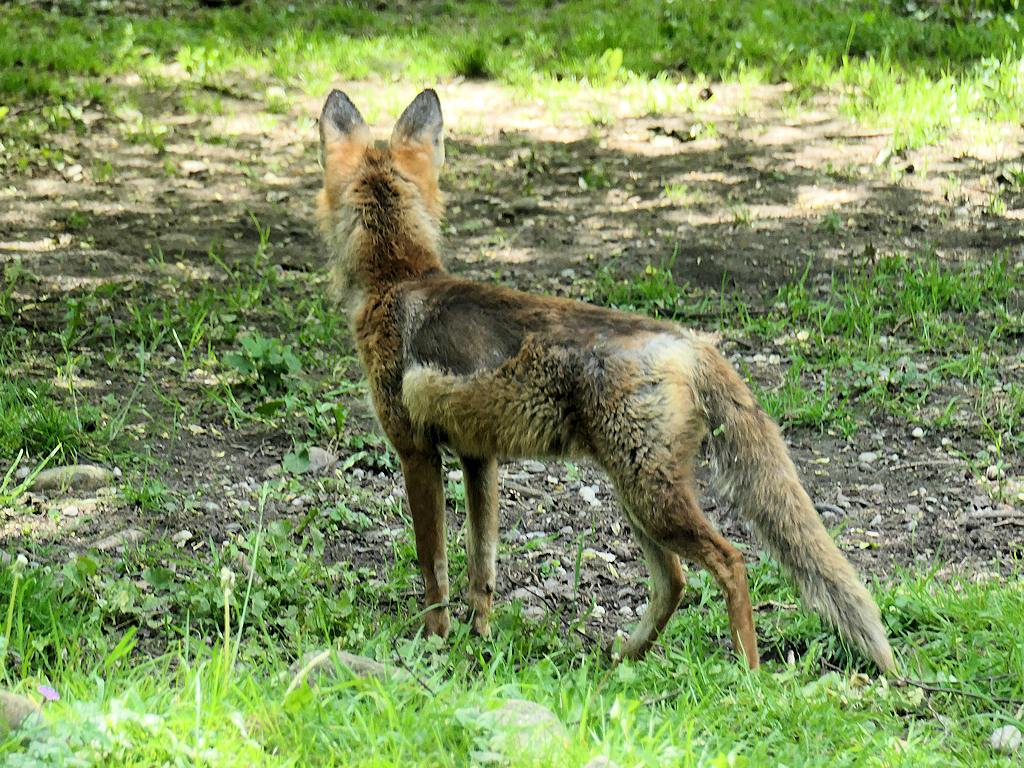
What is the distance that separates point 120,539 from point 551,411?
205 centimetres

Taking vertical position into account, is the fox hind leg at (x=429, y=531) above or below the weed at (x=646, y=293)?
below

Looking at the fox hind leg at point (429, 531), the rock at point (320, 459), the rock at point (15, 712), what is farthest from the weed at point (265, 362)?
the rock at point (15, 712)

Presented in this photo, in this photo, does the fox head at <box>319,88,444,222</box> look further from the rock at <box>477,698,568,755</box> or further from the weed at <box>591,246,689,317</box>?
the rock at <box>477,698,568,755</box>

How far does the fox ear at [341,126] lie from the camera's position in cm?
466

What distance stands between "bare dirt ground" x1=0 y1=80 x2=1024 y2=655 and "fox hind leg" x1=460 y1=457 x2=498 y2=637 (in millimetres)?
261

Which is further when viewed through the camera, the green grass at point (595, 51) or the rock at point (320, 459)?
the green grass at point (595, 51)

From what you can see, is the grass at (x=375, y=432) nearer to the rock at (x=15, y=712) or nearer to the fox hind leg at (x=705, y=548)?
the rock at (x=15, y=712)

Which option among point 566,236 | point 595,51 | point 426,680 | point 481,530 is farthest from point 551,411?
point 595,51

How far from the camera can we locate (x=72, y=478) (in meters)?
4.71

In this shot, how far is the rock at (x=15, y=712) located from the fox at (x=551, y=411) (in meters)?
1.65

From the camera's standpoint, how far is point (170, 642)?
138 inches

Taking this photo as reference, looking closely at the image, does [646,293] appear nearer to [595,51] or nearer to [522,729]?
[522,729]

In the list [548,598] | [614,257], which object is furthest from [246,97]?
[548,598]

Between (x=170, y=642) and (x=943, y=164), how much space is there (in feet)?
23.3
